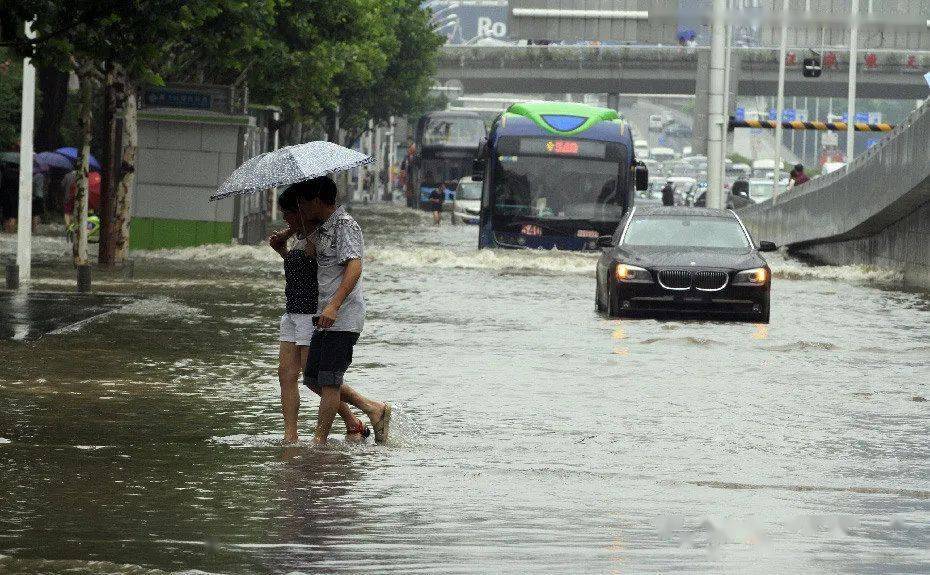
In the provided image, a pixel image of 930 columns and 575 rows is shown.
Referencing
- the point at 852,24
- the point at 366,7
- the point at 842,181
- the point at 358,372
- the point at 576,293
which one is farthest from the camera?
the point at 852,24

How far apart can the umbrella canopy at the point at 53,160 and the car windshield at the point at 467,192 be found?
2340cm

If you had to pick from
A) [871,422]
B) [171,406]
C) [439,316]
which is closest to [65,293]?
[439,316]

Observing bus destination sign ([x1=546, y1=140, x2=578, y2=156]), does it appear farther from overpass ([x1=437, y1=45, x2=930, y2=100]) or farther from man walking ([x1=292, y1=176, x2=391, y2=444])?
overpass ([x1=437, y1=45, x2=930, y2=100])

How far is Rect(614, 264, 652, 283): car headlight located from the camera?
72.0 feet

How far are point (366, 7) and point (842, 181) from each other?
1168cm

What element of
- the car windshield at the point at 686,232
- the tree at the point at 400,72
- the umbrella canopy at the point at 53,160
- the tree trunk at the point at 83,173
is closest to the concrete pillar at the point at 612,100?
the tree at the point at 400,72

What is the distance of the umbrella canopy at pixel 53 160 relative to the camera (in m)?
42.7

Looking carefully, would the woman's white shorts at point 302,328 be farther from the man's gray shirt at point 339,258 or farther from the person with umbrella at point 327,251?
the man's gray shirt at point 339,258

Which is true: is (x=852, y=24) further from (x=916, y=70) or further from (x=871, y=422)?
(x=916, y=70)

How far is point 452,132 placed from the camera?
79750 millimetres

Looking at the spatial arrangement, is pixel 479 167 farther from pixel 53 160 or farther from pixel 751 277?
pixel 751 277

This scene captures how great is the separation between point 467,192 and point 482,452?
55197mm

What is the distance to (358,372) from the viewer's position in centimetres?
1585

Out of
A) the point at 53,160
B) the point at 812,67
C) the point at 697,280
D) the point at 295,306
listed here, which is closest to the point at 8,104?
the point at 53,160
